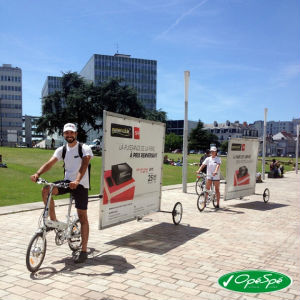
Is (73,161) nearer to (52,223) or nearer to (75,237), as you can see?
(52,223)

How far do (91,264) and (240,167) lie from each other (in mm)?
7723

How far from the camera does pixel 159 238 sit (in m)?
6.72

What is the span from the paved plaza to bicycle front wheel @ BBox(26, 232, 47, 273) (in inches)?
5.2

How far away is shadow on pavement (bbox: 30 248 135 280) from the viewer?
4.61 meters

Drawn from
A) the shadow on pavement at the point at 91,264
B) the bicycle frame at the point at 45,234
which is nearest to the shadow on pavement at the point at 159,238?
the shadow on pavement at the point at 91,264

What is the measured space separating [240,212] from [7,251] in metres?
6.78

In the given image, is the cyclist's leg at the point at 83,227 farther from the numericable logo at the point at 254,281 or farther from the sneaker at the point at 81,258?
the numericable logo at the point at 254,281

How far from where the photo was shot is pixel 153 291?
411cm

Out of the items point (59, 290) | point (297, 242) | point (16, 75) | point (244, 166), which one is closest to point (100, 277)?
point (59, 290)

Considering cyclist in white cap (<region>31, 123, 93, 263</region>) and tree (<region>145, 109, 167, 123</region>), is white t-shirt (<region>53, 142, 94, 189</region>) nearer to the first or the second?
cyclist in white cap (<region>31, 123, 93, 263</region>)

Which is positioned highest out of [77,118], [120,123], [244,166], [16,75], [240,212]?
[16,75]

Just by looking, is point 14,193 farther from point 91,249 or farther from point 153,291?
point 153,291

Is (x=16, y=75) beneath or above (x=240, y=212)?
above

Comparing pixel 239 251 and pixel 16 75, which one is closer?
pixel 239 251
